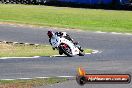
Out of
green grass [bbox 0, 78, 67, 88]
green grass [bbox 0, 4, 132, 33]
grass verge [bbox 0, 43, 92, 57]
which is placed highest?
green grass [bbox 0, 78, 67, 88]

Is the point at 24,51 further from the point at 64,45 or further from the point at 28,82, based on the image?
the point at 28,82

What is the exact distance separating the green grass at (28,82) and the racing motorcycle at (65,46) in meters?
6.04

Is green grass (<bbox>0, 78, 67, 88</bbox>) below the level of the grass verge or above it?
above

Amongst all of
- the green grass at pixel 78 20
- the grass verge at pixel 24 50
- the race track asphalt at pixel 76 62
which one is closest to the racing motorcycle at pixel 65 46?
the race track asphalt at pixel 76 62

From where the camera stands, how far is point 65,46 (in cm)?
2367

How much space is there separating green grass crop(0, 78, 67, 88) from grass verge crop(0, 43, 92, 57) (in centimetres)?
695

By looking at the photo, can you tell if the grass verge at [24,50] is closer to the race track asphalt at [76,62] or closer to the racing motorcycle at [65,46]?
the racing motorcycle at [65,46]

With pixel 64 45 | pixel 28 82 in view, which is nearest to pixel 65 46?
pixel 64 45

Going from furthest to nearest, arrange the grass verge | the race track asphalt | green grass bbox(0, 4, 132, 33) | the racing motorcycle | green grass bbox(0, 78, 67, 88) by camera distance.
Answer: green grass bbox(0, 4, 132, 33) → the grass verge → the racing motorcycle → the race track asphalt → green grass bbox(0, 78, 67, 88)

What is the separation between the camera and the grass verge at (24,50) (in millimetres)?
24438

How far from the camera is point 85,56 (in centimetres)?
2425

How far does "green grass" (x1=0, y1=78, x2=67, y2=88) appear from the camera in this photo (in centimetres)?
1608

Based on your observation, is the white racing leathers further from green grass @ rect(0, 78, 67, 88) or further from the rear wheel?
green grass @ rect(0, 78, 67, 88)

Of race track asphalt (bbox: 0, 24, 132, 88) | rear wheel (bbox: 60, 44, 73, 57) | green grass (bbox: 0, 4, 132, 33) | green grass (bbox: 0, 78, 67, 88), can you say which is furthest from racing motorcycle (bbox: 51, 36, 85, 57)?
green grass (bbox: 0, 4, 132, 33)
